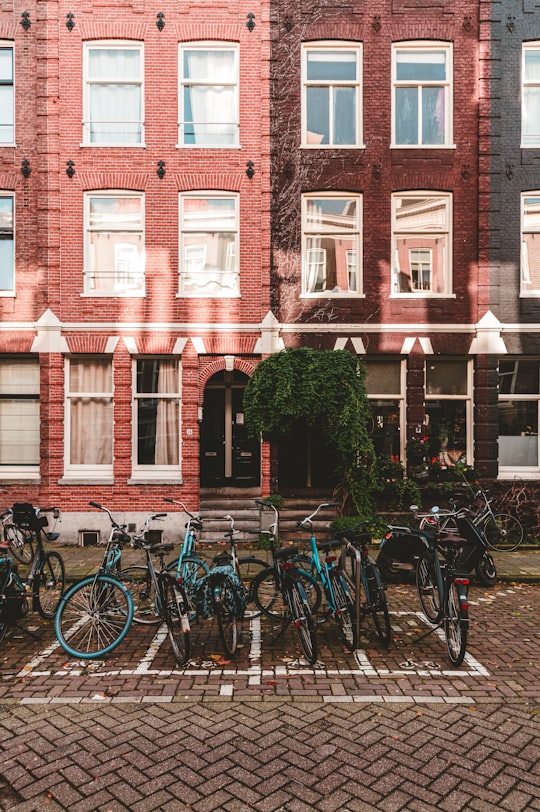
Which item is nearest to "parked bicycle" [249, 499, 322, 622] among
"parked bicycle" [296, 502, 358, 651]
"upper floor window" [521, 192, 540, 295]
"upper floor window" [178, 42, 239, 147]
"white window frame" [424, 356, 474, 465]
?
"parked bicycle" [296, 502, 358, 651]

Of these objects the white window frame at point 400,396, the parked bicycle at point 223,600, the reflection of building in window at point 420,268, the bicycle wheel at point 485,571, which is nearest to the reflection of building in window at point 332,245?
the reflection of building in window at point 420,268

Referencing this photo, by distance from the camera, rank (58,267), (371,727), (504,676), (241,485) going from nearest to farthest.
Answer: (371,727), (504,676), (58,267), (241,485)

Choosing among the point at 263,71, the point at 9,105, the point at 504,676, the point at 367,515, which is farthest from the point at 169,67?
the point at 504,676

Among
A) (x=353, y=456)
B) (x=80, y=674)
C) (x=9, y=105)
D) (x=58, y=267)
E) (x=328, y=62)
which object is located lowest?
(x=80, y=674)

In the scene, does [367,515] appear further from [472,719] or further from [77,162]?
[77,162]

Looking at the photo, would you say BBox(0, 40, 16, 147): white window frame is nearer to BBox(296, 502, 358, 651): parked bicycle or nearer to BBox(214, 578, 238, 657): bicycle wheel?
BBox(214, 578, 238, 657): bicycle wheel

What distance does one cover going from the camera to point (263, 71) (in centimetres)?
1320

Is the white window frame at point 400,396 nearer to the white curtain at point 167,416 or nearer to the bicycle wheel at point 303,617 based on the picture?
the white curtain at point 167,416

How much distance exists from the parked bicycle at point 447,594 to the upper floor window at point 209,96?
10.3 meters

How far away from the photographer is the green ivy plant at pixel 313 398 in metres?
11.7

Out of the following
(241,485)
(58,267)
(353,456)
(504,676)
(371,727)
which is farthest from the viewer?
(241,485)

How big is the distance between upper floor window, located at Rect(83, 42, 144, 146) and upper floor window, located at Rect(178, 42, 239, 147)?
1.00m

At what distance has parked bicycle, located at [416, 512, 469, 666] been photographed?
594 centimetres

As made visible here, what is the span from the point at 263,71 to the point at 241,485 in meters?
9.59
